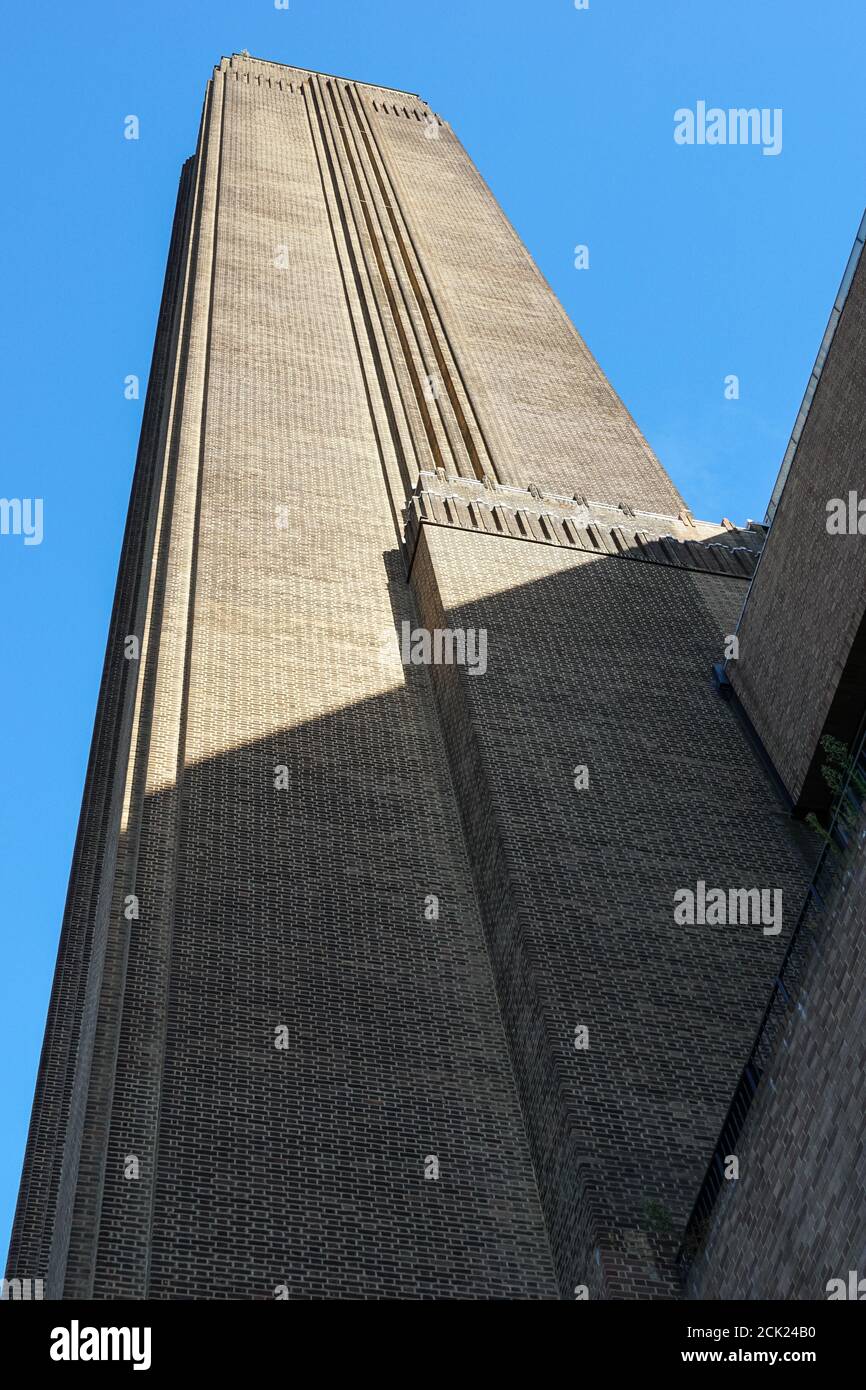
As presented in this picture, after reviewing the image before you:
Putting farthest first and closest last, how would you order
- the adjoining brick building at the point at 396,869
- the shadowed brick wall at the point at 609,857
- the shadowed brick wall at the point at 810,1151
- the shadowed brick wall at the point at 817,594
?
1. the shadowed brick wall at the point at 817,594
2. the shadowed brick wall at the point at 609,857
3. the adjoining brick building at the point at 396,869
4. the shadowed brick wall at the point at 810,1151

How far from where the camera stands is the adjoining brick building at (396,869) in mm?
14375

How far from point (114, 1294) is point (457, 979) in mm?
5663

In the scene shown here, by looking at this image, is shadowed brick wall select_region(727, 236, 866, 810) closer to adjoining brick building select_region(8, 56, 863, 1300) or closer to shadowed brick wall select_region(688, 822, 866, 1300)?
adjoining brick building select_region(8, 56, 863, 1300)

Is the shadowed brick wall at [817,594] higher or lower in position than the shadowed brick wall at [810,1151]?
higher

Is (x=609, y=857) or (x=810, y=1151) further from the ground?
(x=609, y=857)

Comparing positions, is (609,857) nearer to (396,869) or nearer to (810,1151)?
(396,869)

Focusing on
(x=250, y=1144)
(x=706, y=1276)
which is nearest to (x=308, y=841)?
(x=250, y=1144)

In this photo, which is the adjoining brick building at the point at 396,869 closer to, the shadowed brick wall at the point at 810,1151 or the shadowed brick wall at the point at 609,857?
the shadowed brick wall at the point at 609,857

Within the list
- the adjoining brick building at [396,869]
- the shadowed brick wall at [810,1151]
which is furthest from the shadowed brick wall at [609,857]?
the shadowed brick wall at [810,1151]

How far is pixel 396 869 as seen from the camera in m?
18.9

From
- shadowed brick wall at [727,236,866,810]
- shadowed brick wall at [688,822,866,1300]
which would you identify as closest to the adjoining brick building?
shadowed brick wall at [727,236,866,810]

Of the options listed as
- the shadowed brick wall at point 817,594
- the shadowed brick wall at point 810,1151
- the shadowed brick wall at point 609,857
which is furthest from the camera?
the shadowed brick wall at point 817,594

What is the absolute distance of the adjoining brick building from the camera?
1438 centimetres

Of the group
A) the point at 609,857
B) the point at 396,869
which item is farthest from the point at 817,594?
the point at 396,869
